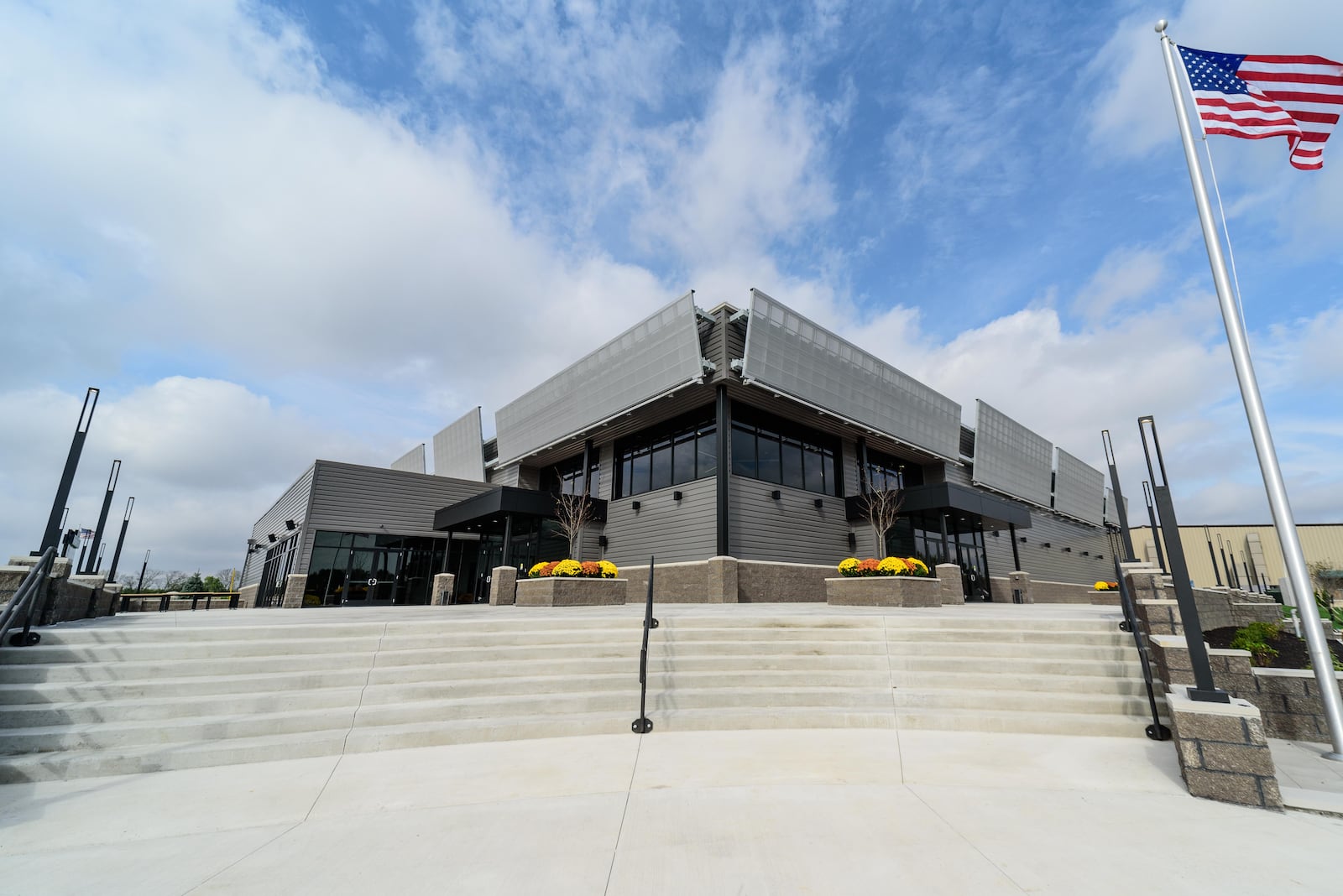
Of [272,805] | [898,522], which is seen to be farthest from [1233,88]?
[898,522]

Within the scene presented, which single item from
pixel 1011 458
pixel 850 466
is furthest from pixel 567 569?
pixel 1011 458

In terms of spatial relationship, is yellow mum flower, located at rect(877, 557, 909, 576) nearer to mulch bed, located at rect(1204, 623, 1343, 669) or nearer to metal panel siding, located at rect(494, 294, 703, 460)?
mulch bed, located at rect(1204, 623, 1343, 669)

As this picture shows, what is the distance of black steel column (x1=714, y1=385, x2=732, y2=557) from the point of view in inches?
701

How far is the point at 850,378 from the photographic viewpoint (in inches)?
840

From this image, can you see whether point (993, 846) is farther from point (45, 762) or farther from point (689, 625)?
point (45, 762)

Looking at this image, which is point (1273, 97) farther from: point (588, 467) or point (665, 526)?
point (588, 467)

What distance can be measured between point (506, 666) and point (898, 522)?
19.9 m

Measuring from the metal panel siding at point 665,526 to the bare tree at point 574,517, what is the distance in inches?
38.2

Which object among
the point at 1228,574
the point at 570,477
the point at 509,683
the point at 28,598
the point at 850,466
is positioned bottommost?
the point at 509,683

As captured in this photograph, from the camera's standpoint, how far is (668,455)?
21453 mm

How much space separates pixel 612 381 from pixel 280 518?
20453 millimetres

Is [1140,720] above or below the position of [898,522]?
below

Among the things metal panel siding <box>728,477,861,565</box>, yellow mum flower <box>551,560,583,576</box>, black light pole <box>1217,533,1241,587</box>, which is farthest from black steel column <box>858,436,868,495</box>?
black light pole <box>1217,533,1241,587</box>

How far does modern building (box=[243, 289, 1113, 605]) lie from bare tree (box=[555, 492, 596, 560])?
35 cm
